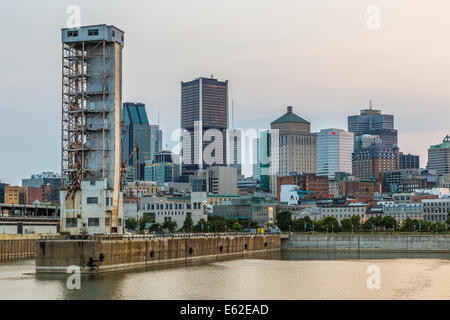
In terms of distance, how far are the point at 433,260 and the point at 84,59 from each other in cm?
7388

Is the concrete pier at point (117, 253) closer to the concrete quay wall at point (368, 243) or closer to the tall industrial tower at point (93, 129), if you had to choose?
the tall industrial tower at point (93, 129)

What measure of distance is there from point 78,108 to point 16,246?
153 feet

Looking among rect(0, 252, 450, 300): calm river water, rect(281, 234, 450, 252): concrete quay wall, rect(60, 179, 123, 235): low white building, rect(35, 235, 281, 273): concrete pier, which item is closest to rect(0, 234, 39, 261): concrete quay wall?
rect(0, 252, 450, 300): calm river water

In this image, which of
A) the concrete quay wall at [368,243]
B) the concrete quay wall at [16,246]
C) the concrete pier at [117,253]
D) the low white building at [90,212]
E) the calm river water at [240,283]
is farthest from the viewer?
the concrete quay wall at [368,243]

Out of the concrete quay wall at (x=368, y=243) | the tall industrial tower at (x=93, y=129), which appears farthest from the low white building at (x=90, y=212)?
the concrete quay wall at (x=368, y=243)

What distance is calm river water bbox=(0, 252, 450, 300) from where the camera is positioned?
290 ft

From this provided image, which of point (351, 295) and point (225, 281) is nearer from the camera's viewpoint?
point (351, 295)

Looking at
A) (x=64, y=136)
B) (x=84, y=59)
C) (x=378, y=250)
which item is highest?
(x=84, y=59)

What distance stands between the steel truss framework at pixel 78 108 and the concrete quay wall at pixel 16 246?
34704mm

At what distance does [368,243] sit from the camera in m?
185

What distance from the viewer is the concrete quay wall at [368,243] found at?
179 meters

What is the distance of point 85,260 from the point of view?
105 m
